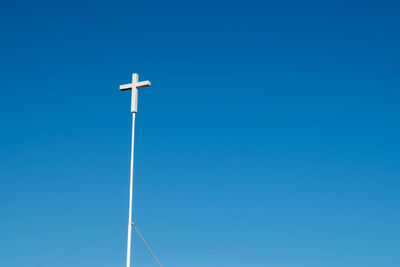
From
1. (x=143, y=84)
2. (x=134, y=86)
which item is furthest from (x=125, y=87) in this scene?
(x=143, y=84)

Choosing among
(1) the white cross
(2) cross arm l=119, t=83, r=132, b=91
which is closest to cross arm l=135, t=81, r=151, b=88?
(1) the white cross

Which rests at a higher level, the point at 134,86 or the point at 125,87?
the point at 125,87

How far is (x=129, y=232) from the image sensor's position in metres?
24.8

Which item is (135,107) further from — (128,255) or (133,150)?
(128,255)

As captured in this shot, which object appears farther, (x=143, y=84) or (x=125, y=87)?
(x=125, y=87)

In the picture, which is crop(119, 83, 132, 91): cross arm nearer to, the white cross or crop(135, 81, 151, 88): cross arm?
the white cross

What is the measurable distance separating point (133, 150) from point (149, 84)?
2.83 m

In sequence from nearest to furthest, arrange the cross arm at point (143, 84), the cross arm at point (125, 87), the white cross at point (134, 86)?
the cross arm at point (143, 84), the white cross at point (134, 86), the cross arm at point (125, 87)

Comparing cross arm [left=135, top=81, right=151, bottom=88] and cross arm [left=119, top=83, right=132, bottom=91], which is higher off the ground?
cross arm [left=119, top=83, right=132, bottom=91]

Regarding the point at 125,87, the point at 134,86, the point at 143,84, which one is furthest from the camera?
the point at 125,87

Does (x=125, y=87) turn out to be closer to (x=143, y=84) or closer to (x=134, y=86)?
(x=134, y=86)

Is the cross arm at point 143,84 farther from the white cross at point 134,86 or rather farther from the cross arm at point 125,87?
the cross arm at point 125,87

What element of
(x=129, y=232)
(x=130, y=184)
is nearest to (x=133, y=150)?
(x=130, y=184)

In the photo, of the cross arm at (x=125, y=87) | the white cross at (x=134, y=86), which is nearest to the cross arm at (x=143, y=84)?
the white cross at (x=134, y=86)
